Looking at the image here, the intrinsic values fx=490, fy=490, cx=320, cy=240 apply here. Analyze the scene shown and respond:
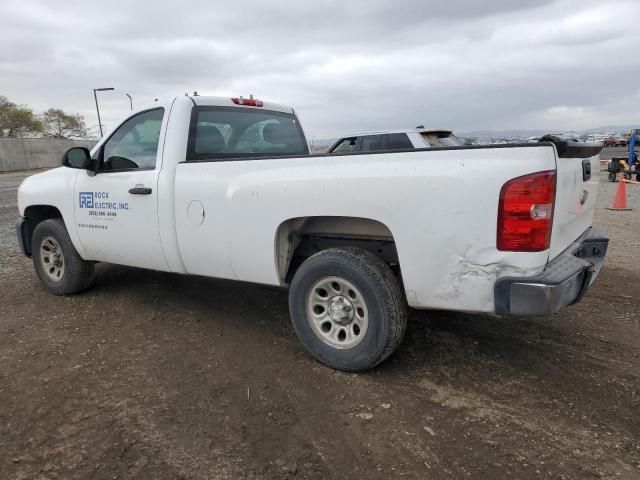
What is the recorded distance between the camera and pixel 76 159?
4320 millimetres

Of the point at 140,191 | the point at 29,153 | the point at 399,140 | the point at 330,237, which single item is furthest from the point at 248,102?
the point at 29,153

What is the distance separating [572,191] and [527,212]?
0.61 metres

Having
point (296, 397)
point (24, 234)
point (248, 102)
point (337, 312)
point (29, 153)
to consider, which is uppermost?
point (29, 153)

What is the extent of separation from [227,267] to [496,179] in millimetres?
2034

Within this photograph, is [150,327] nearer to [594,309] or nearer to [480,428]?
[480,428]

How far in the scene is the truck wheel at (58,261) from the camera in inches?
189

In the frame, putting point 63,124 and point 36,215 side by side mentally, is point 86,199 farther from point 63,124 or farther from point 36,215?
point 63,124

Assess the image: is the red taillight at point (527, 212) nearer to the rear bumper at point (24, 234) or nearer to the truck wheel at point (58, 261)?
the truck wheel at point (58, 261)

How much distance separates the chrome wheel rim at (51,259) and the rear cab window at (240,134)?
208 cm

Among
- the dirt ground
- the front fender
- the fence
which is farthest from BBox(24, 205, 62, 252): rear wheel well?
the fence

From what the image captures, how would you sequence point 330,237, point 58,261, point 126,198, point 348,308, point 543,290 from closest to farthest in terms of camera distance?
point 543,290
point 348,308
point 330,237
point 126,198
point 58,261

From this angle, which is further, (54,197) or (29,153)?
(29,153)

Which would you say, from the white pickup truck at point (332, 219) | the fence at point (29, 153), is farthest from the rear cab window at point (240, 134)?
the fence at point (29, 153)

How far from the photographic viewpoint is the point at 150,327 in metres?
4.19
